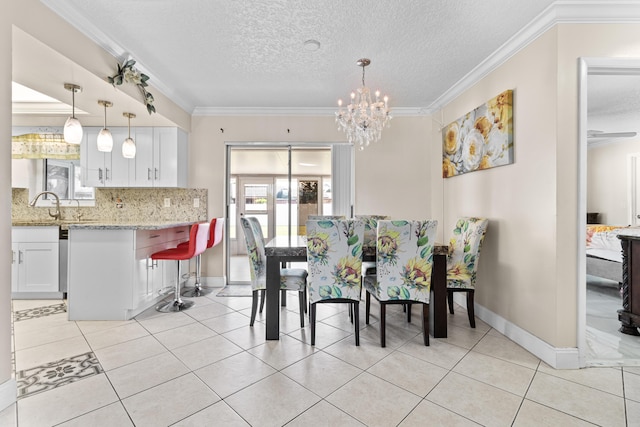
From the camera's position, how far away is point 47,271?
3402mm

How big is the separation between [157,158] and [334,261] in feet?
9.87

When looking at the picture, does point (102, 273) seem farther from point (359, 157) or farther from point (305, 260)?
point (359, 157)

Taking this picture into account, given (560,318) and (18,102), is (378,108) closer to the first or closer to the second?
(560,318)

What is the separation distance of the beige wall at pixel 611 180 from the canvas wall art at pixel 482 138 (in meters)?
4.66

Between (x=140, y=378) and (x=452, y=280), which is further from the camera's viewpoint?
(x=452, y=280)

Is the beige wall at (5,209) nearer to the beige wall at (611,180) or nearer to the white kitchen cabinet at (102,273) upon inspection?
the white kitchen cabinet at (102,273)

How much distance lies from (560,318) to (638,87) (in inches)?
134

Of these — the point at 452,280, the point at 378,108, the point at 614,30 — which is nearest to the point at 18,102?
Result: the point at 378,108

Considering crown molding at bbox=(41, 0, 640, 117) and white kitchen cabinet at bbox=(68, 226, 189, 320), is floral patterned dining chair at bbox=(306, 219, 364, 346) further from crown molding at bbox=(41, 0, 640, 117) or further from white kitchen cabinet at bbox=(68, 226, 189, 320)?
crown molding at bbox=(41, 0, 640, 117)

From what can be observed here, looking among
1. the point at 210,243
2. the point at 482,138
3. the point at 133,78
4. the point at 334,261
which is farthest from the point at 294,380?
the point at 133,78

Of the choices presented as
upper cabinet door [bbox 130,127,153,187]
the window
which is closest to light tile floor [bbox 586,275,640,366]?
upper cabinet door [bbox 130,127,153,187]

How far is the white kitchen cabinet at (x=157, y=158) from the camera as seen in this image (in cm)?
382

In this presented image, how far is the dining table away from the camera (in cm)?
235

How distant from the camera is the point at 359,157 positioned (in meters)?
4.16
